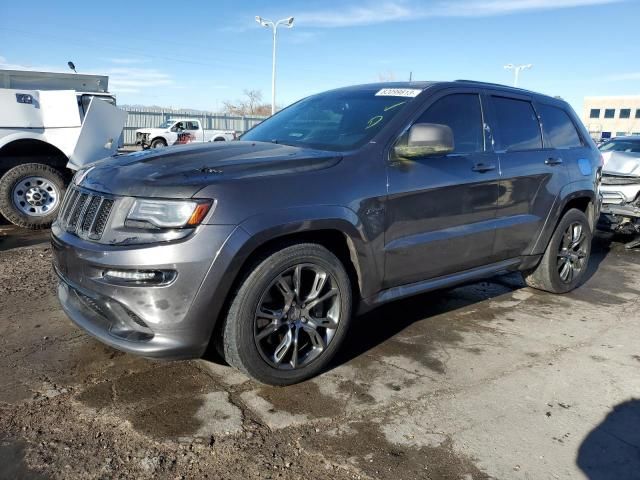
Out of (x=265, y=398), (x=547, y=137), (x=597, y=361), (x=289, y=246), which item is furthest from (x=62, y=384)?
(x=547, y=137)

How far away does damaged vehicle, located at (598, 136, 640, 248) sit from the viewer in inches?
302

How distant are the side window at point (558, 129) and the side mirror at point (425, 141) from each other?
173 cm

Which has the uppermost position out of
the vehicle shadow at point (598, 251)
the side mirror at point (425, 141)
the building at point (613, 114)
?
the building at point (613, 114)

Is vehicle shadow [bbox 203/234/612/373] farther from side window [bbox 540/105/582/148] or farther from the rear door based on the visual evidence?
side window [bbox 540/105/582/148]

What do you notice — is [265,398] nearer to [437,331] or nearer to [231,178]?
[231,178]

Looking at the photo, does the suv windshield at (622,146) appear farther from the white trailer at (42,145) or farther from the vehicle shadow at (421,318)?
the white trailer at (42,145)

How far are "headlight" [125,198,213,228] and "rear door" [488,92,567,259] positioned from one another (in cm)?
251

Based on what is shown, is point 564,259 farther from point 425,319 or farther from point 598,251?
point 598,251

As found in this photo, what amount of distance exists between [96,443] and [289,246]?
1383mm

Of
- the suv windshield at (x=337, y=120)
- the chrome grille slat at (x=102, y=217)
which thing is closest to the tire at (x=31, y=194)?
the suv windshield at (x=337, y=120)

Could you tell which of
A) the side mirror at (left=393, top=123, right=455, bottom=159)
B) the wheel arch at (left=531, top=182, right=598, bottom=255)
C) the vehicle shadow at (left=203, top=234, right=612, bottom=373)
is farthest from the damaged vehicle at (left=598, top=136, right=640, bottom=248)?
the side mirror at (left=393, top=123, right=455, bottom=159)

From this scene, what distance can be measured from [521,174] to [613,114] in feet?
274

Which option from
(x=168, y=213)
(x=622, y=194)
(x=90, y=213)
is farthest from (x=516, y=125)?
(x=622, y=194)

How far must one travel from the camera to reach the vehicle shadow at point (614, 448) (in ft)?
8.26
